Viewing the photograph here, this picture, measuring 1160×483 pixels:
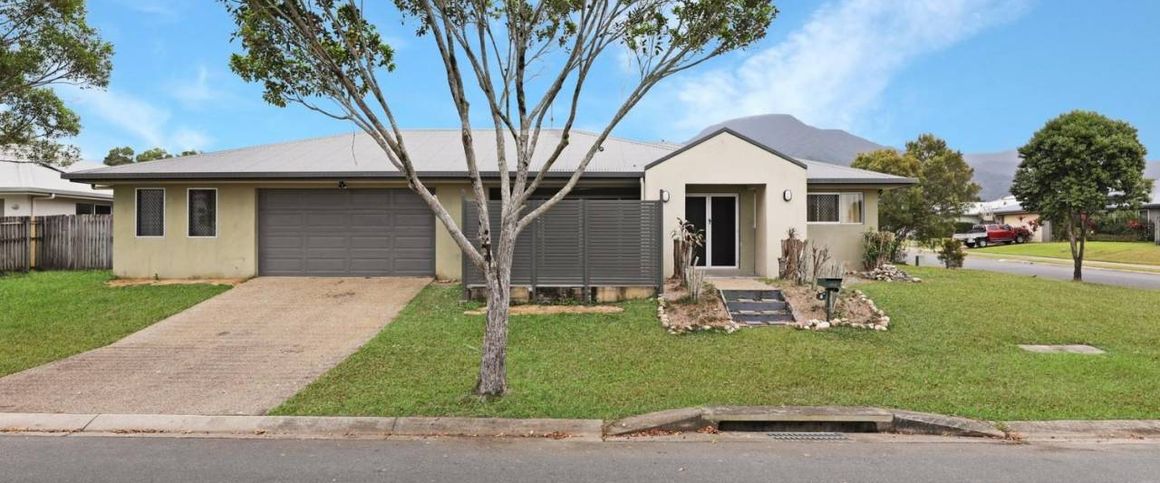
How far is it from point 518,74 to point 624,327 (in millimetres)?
4372

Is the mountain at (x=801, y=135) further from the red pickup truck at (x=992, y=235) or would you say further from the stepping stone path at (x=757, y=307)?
the stepping stone path at (x=757, y=307)

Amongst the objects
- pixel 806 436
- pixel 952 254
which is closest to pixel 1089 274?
pixel 952 254

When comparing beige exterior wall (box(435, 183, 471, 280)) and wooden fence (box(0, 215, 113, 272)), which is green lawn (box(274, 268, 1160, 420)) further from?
wooden fence (box(0, 215, 113, 272))

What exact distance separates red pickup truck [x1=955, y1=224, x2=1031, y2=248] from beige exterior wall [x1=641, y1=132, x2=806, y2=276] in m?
29.9

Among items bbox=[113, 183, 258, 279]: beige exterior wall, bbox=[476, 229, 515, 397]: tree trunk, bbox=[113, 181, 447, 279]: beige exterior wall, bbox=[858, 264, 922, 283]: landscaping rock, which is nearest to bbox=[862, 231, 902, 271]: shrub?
bbox=[858, 264, 922, 283]: landscaping rock

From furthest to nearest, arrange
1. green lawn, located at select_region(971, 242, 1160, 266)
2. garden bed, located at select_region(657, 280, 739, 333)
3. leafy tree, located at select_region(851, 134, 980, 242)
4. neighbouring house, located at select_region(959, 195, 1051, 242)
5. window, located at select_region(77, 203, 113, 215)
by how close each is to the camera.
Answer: neighbouring house, located at select_region(959, 195, 1051, 242), green lawn, located at select_region(971, 242, 1160, 266), leafy tree, located at select_region(851, 134, 980, 242), window, located at select_region(77, 203, 113, 215), garden bed, located at select_region(657, 280, 739, 333)

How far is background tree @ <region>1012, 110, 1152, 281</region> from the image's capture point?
567 inches

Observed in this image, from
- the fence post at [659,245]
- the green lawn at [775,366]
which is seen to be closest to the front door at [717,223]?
the fence post at [659,245]

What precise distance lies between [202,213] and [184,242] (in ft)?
2.54

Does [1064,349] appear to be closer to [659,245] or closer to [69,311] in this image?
[659,245]

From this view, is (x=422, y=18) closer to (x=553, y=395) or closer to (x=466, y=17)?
(x=466, y=17)

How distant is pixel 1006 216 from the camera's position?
4594cm

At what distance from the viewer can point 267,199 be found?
47.1 ft

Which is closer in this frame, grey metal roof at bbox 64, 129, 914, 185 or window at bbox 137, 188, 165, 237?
grey metal roof at bbox 64, 129, 914, 185
